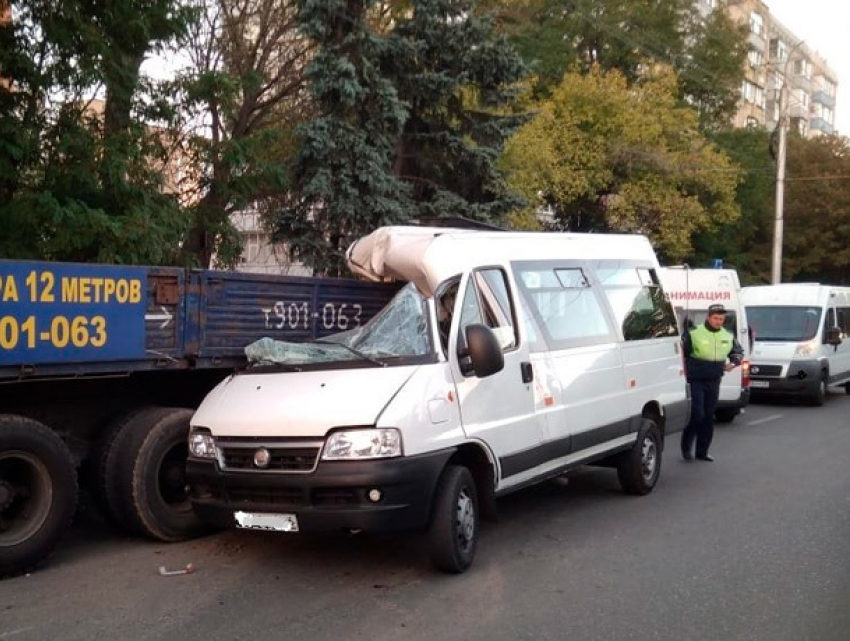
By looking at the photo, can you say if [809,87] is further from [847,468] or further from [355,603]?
[355,603]

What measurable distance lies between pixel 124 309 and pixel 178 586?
6.02ft

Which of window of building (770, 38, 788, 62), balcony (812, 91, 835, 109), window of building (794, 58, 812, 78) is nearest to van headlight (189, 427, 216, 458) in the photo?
window of building (770, 38, 788, 62)

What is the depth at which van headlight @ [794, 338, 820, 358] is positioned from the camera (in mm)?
16453

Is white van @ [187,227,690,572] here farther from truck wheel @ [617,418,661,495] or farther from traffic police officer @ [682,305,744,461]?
traffic police officer @ [682,305,744,461]

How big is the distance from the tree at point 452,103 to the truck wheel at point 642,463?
7884mm

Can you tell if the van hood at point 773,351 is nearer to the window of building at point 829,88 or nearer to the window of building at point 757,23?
the window of building at point 757,23

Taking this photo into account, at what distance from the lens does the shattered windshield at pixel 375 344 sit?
5.98 metres

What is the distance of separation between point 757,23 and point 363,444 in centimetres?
6817

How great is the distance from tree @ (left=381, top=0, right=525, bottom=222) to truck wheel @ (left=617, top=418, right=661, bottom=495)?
7884mm

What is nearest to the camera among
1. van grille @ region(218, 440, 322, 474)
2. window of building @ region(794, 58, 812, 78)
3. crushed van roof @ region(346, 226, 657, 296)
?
van grille @ region(218, 440, 322, 474)

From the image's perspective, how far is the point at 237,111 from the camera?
15914 mm

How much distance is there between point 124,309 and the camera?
6.12 metres

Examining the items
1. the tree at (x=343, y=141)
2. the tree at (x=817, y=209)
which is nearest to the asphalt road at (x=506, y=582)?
the tree at (x=343, y=141)

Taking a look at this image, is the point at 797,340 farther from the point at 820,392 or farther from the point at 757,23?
the point at 757,23
